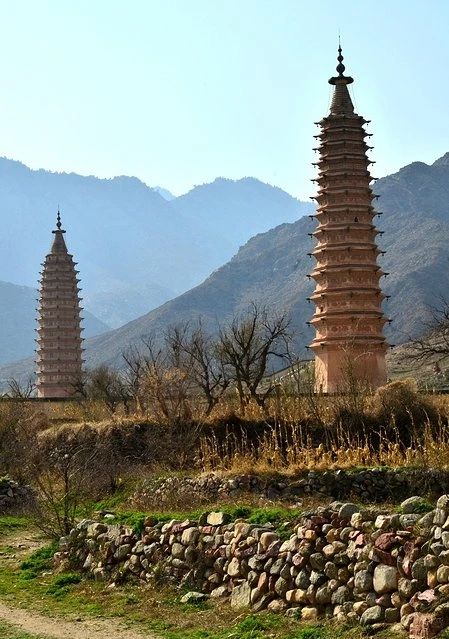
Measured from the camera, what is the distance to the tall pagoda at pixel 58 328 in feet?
192

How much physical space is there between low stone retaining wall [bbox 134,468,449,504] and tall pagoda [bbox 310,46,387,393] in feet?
61.3

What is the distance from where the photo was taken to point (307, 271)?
151500 mm

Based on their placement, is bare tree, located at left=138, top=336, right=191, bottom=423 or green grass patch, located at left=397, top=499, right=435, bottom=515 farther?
bare tree, located at left=138, top=336, right=191, bottom=423

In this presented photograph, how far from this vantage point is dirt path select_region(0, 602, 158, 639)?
382 inches

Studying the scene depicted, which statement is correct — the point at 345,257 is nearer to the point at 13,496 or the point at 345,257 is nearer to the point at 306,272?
the point at 13,496

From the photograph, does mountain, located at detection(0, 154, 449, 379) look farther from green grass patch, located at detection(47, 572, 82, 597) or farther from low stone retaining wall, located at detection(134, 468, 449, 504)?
green grass patch, located at detection(47, 572, 82, 597)

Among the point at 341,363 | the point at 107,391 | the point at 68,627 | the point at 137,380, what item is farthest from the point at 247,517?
the point at 107,391

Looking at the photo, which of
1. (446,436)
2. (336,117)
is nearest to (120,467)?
(446,436)

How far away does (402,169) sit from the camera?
182000mm

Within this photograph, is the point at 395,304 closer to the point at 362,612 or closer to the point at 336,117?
the point at 336,117

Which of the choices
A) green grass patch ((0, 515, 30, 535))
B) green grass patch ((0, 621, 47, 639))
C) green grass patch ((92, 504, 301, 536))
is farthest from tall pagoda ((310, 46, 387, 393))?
green grass patch ((0, 621, 47, 639))

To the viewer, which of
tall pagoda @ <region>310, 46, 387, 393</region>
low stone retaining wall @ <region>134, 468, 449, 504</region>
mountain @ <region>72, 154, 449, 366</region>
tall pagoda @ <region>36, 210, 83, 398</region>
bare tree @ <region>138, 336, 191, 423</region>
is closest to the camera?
low stone retaining wall @ <region>134, 468, 449, 504</region>

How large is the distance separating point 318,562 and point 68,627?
2766 millimetres

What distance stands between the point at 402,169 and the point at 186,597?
17743 cm
